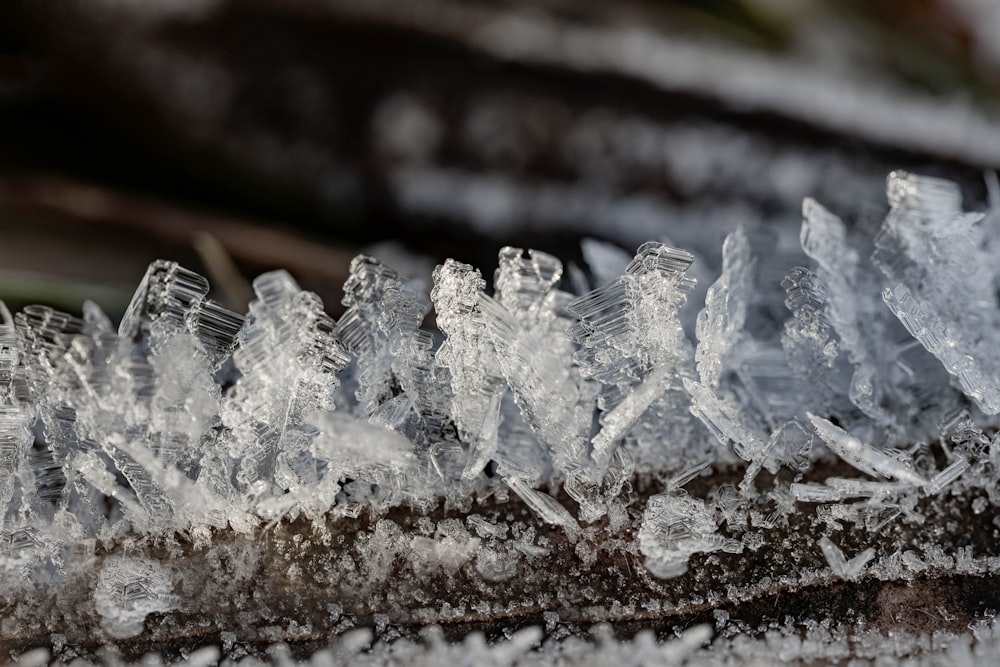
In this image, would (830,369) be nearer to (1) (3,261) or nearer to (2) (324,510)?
(2) (324,510)

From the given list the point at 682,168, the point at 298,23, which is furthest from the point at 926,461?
the point at 298,23

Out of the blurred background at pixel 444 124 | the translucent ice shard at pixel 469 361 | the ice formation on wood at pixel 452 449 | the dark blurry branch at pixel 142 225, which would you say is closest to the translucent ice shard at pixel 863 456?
the ice formation on wood at pixel 452 449

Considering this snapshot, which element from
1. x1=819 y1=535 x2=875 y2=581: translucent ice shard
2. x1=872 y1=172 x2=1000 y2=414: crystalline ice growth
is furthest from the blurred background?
x1=819 y1=535 x2=875 y2=581: translucent ice shard

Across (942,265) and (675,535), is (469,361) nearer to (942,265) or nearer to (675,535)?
(675,535)

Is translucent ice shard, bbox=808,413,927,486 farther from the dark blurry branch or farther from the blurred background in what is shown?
the dark blurry branch

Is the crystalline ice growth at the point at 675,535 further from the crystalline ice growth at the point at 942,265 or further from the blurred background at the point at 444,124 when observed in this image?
the blurred background at the point at 444,124

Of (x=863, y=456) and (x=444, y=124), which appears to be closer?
(x=863, y=456)

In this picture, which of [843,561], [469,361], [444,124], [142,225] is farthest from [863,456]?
[142,225]
